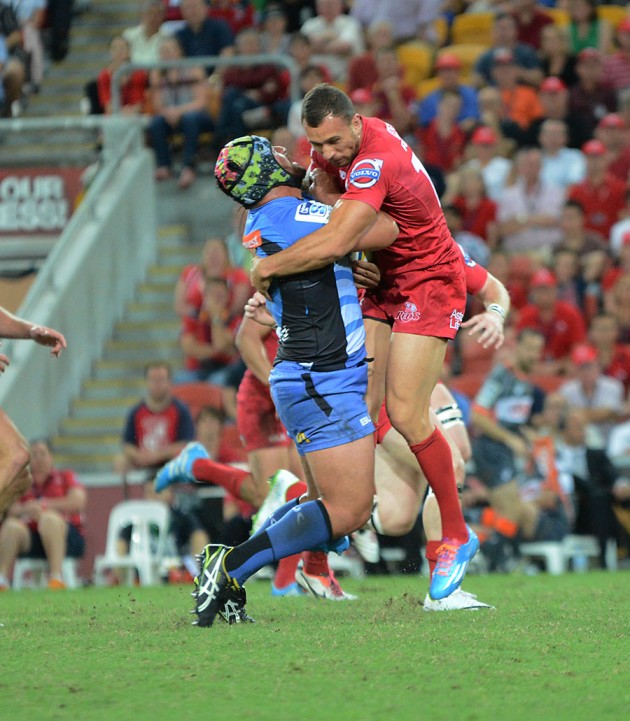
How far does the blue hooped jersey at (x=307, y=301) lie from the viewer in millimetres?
6422

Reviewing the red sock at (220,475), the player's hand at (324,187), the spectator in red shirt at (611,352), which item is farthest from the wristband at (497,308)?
the spectator in red shirt at (611,352)

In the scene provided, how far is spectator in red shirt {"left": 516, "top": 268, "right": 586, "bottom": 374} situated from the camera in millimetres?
14188

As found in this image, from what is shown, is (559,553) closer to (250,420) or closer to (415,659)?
(250,420)

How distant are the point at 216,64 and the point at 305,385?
10.6 meters

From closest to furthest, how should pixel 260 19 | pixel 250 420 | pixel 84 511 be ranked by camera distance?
pixel 250 420, pixel 84 511, pixel 260 19

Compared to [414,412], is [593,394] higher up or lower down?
lower down

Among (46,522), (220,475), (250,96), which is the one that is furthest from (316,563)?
(250,96)

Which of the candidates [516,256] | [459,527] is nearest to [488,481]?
[516,256]

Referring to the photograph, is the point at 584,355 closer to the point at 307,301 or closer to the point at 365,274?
the point at 365,274

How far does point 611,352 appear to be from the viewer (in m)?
14.0

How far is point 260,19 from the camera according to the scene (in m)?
18.8

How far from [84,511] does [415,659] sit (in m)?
8.74

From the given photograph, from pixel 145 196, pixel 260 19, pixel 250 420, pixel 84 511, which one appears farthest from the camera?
pixel 260 19

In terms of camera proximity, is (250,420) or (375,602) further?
(250,420)
